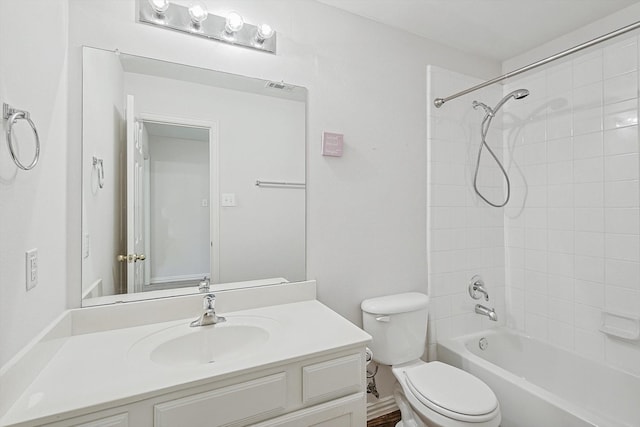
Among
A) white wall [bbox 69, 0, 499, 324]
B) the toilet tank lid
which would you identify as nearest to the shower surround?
white wall [bbox 69, 0, 499, 324]

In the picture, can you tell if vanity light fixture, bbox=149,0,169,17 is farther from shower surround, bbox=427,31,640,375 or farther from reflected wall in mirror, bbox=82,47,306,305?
shower surround, bbox=427,31,640,375

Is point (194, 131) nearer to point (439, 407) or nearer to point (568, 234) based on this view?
point (439, 407)

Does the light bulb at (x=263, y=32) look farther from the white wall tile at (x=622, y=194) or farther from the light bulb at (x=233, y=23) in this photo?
the white wall tile at (x=622, y=194)

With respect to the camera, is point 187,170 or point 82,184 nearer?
point 82,184

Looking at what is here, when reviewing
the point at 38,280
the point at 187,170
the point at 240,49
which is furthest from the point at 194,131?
the point at 38,280

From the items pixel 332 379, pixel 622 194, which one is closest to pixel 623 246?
pixel 622 194

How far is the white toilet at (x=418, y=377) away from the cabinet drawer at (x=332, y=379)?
1.45 ft

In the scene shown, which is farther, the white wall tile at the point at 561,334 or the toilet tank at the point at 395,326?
the white wall tile at the point at 561,334

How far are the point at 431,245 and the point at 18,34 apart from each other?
6.63ft

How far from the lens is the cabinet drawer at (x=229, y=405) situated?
85 centimetres

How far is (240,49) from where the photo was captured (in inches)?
57.0

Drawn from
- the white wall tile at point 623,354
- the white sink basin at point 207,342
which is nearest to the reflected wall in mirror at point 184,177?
the white sink basin at point 207,342

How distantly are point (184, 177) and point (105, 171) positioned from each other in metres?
0.30

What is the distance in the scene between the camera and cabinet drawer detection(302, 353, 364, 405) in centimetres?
104
